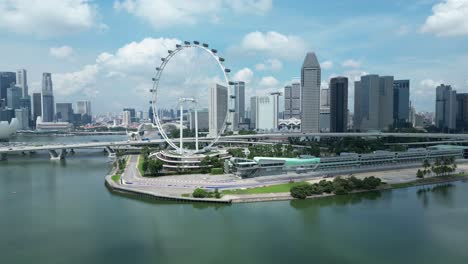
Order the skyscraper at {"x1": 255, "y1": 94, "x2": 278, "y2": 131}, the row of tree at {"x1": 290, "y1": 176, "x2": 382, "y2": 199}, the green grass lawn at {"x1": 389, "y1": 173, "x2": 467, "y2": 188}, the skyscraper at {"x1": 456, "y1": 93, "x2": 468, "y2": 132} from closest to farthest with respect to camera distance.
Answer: the row of tree at {"x1": 290, "y1": 176, "x2": 382, "y2": 199} → the green grass lawn at {"x1": 389, "y1": 173, "x2": 467, "y2": 188} → the skyscraper at {"x1": 456, "y1": 93, "x2": 468, "y2": 132} → the skyscraper at {"x1": 255, "y1": 94, "x2": 278, "y2": 131}

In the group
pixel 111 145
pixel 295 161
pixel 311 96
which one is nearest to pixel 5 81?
pixel 111 145

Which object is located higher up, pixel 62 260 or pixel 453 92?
pixel 453 92

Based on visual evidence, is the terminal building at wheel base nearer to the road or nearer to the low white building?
the road

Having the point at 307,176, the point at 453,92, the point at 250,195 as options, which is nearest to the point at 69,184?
the point at 250,195

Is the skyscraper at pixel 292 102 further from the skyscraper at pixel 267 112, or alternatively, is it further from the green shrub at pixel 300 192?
the green shrub at pixel 300 192

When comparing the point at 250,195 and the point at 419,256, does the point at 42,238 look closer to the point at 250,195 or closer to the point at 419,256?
the point at 250,195

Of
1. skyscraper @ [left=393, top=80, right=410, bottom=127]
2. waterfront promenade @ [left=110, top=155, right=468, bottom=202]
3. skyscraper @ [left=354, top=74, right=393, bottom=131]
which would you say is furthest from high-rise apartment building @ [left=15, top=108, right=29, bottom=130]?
skyscraper @ [left=393, top=80, right=410, bottom=127]

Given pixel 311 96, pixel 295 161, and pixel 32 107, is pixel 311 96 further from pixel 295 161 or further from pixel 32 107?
pixel 32 107
